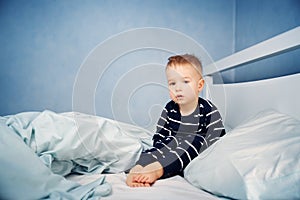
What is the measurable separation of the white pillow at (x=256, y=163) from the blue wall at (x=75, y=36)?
106 cm

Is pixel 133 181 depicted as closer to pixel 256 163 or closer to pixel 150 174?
pixel 150 174

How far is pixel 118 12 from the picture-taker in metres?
1.67

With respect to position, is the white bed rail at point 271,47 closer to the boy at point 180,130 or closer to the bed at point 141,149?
the bed at point 141,149

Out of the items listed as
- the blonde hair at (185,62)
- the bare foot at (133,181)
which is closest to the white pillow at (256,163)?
the bare foot at (133,181)

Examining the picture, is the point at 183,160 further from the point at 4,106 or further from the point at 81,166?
the point at 4,106

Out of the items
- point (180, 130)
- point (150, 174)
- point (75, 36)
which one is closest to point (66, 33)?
point (75, 36)

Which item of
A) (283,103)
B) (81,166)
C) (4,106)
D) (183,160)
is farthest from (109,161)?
(4,106)

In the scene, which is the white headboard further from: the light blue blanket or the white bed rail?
the light blue blanket

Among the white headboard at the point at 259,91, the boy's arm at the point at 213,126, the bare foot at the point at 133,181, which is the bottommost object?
the bare foot at the point at 133,181

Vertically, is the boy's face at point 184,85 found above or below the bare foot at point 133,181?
above

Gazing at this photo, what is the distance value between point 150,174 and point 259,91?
0.49 metres

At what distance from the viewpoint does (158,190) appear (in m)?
0.59

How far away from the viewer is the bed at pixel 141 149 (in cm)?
47

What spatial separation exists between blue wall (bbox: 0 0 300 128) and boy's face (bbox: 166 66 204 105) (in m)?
0.62
